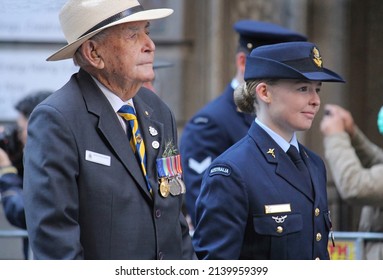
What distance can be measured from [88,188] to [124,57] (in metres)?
0.55

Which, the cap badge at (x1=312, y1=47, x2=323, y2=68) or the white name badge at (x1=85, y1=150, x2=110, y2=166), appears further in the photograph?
the cap badge at (x1=312, y1=47, x2=323, y2=68)

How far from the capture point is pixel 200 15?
8883 mm

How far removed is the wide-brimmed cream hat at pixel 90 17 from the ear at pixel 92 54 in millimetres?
30

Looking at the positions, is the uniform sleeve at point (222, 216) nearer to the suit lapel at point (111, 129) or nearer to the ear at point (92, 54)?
the suit lapel at point (111, 129)

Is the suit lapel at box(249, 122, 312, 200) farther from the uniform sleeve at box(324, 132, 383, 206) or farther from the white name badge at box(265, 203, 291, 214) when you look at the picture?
the uniform sleeve at box(324, 132, 383, 206)

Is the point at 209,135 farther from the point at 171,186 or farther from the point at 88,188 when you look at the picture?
Answer: the point at 88,188

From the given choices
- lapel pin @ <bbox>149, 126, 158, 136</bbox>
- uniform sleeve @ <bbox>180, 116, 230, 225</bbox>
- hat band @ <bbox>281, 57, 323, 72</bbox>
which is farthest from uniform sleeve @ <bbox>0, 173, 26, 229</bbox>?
hat band @ <bbox>281, 57, 323, 72</bbox>

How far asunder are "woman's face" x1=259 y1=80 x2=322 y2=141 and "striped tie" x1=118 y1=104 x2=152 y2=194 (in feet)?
2.06

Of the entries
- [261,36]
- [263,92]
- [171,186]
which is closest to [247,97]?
[263,92]

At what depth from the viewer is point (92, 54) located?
3.93 meters

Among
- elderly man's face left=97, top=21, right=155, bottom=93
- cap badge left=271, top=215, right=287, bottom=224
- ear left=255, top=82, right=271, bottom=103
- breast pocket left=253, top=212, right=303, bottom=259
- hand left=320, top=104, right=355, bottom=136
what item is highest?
elderly man's face left=97, top=21, right=155, bottom=93

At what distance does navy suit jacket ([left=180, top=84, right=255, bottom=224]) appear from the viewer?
585 centimetres
